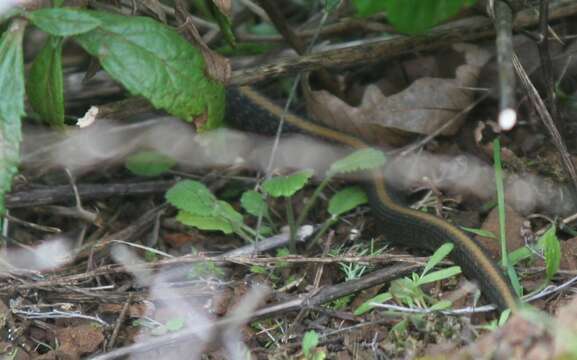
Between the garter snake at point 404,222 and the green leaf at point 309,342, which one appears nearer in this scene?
the green leaf at point 309,342

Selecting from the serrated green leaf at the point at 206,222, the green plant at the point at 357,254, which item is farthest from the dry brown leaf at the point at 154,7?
the green plant at the point at 357,254

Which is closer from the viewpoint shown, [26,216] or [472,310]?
[472,310]

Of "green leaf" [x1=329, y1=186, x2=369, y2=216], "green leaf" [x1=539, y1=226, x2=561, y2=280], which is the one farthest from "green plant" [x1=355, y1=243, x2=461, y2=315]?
"green leaf" [x1=329, y1=186, x2=369, y2=216]

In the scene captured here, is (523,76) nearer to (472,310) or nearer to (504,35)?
(504,35)

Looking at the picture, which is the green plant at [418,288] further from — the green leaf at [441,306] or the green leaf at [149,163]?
the green leaf at [149,163]

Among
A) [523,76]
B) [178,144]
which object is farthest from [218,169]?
[523,76]
